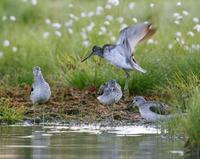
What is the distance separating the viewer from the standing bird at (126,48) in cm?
1670

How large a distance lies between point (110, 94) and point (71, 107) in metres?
0.98

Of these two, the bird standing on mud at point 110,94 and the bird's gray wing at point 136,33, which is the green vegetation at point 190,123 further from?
the bird's gray wing at point 136,33

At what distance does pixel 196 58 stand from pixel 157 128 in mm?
3237

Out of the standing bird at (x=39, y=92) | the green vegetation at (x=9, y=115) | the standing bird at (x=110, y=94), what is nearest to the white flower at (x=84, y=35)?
the standing bird at (x=39, y=92)

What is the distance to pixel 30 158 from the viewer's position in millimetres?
11609

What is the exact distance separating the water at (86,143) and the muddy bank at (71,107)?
3.32 feet

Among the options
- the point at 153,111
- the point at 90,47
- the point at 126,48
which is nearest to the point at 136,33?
the point at 126,48

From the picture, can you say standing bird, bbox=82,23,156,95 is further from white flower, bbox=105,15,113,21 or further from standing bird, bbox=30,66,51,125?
white flower, bbox=105,15,113,21

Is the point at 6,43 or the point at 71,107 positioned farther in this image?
the point at 6,43

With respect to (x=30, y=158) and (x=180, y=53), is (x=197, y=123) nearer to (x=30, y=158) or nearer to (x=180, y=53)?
(x=30, y=158)

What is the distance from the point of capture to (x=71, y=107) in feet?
55.2

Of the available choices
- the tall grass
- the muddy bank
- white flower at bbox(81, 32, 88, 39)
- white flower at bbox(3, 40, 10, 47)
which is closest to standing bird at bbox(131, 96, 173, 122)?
the muddy bank

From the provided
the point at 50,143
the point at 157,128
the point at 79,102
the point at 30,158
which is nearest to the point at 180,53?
the point at 79,102

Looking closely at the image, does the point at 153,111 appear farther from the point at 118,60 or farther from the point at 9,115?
the point at 118,60
